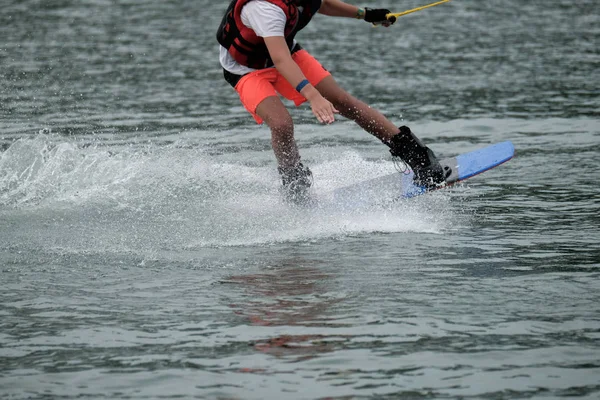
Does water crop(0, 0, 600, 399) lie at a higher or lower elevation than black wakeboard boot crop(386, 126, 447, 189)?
lower

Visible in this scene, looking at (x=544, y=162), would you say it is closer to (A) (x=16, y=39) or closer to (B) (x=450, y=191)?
(B) (x=450, y=191)

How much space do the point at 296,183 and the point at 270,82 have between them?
85 cm

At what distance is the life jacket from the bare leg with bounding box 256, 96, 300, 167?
356mm

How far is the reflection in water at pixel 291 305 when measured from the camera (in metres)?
5.82

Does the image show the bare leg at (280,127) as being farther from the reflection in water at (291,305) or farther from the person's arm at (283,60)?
the reflection in water at (291,305)

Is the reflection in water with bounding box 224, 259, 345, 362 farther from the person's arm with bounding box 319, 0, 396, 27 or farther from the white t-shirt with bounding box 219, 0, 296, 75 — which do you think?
the person's arm with bounding box 319, 0, 396, 27

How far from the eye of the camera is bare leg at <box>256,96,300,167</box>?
28.7 ft

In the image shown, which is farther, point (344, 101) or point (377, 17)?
point (377, 17)

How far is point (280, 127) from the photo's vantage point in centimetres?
873

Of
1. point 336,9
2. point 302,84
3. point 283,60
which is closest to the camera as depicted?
point 302,84

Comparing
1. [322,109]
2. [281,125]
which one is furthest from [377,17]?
[322,109]

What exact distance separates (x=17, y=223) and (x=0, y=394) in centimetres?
366

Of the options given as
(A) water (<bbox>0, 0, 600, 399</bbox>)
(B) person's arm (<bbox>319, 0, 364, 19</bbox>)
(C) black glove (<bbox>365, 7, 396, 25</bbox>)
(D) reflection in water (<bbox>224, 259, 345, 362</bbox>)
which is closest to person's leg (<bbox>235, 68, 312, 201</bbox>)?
(A) water (<bbox>0, 0, 600, 399</bbox>)

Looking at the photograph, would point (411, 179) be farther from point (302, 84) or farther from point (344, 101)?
point (302, 84)
